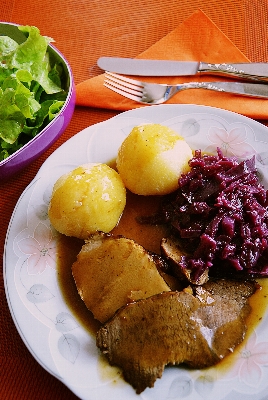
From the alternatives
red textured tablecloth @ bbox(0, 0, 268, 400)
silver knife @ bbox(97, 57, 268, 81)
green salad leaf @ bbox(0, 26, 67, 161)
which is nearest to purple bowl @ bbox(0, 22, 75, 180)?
green salad leaf @ bbox(0, 26, 67, 161)

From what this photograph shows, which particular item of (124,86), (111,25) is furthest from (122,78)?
(111,25)

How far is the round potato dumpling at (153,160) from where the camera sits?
272cm

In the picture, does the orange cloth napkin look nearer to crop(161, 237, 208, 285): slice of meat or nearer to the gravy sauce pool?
the gravy sauce pool

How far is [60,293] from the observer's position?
256 centimetres

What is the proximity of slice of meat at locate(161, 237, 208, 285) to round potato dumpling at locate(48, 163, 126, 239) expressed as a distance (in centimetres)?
36

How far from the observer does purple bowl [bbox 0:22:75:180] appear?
2881 millimetres

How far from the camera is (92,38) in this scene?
3.89 metres

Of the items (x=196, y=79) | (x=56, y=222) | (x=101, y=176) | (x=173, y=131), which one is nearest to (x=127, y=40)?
(x=196, y=79)

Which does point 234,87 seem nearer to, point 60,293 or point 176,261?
point 176,261

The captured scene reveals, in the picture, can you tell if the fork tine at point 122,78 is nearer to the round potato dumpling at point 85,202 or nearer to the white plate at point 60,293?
the white plate at point 60,293

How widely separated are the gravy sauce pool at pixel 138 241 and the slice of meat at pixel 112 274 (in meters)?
0.07

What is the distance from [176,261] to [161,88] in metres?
1.45

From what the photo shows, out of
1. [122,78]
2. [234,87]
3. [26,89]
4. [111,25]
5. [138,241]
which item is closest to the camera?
[138,241]

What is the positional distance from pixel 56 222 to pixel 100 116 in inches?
42.7
